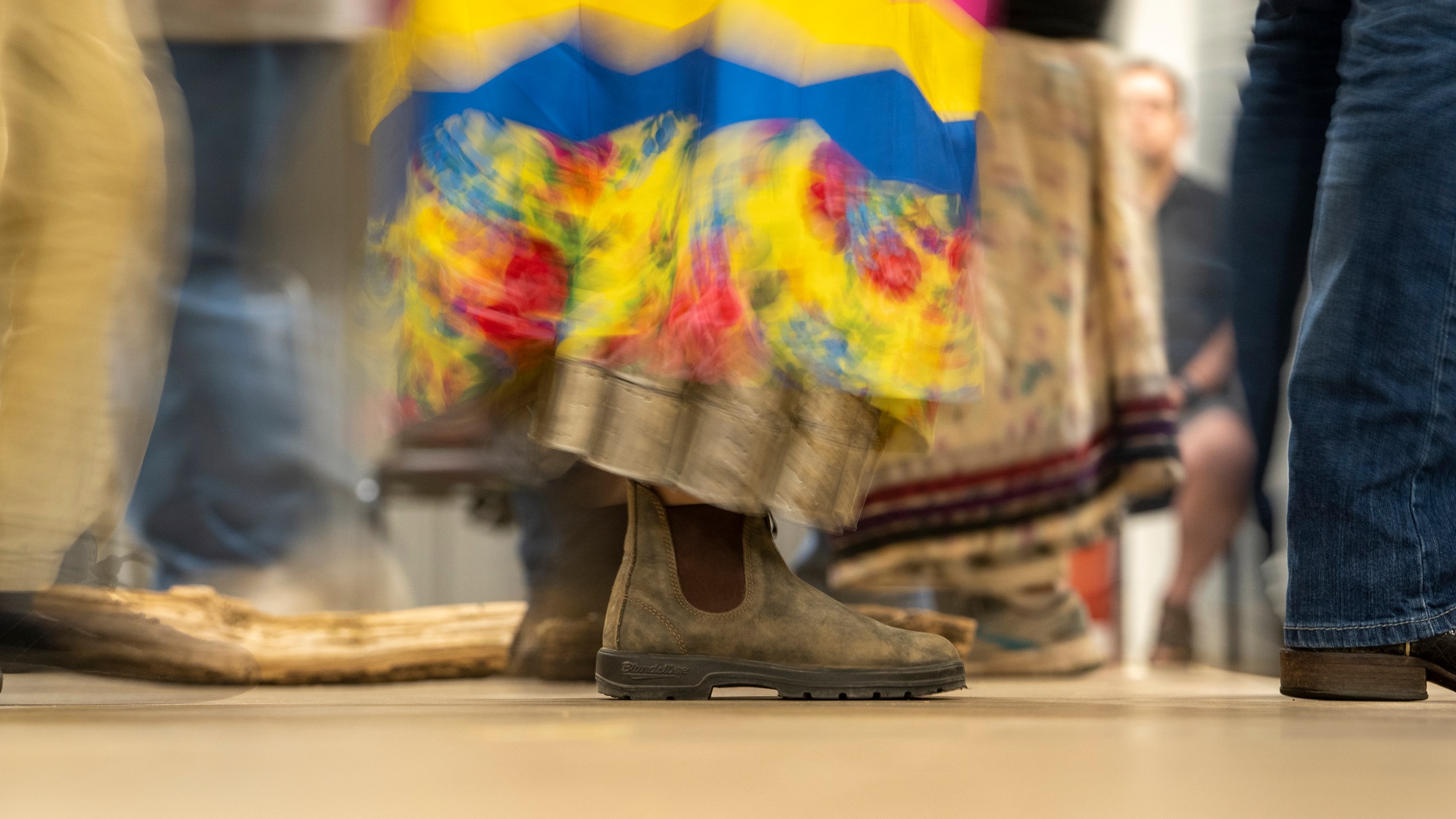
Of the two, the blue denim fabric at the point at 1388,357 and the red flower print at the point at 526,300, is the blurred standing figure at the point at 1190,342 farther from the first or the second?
the red flower print at the point at 526,300

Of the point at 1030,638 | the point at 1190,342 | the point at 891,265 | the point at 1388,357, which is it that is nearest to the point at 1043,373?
the point at 1030,638

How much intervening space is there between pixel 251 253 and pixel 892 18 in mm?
1431

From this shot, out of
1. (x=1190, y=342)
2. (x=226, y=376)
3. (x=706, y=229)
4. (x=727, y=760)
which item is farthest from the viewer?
(x=1190, y=342)

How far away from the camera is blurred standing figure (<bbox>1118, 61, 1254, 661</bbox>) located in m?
1.90

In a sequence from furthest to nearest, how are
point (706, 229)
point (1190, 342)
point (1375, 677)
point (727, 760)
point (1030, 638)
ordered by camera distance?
point (1190, 342) → point (1030, 638) → point (1375, 677) → point (706, 229) → point (727, 760)

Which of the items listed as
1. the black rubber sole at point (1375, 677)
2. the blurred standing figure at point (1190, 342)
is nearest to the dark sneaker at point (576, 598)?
the black rubber sole at point (1375, 677)

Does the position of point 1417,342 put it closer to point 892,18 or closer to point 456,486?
point 892,18

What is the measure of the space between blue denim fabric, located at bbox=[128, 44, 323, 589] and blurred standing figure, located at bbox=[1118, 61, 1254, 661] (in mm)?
1325

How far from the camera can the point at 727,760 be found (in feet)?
1.66

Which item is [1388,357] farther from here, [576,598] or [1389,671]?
[576,598]

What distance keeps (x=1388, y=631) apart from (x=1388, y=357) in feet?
0.71

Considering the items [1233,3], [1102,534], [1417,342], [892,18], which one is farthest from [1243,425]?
[892,18]

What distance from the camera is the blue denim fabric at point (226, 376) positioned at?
5.77 feet

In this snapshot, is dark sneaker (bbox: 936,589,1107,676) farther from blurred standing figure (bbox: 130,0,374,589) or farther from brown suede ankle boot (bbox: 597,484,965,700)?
blurred standing figure (bbox: 130,0,374,589)
